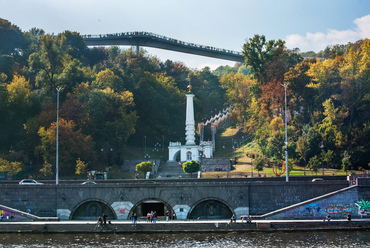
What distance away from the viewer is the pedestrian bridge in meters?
113

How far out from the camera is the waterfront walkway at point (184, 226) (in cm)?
4341

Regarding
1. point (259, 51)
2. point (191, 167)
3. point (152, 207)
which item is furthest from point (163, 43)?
point (152, 207)

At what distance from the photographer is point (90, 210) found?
50688mm

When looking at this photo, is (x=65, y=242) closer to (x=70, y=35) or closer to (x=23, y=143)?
(x=23, y=143)

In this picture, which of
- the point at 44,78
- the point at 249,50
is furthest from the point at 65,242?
the point at 249,50

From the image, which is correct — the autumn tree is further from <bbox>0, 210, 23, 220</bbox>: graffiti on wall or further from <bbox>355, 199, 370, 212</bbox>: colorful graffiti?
<bbox>355, 199, 370, 212</bbox>: colorful graffiti

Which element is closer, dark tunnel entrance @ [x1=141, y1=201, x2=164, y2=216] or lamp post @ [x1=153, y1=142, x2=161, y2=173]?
dark tunnel entrance @ [x1=141, y1=201, x2=164, y2=216]

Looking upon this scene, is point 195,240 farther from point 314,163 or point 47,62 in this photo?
point 47,62

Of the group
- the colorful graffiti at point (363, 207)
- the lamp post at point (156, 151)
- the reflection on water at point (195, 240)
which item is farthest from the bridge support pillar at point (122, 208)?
the lamp post at point (156, 151)

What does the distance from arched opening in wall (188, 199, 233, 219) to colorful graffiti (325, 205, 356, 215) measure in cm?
900

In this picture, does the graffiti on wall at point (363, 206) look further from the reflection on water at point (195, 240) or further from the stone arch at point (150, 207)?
the stone arch at point (150, 207)

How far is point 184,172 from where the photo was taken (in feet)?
253

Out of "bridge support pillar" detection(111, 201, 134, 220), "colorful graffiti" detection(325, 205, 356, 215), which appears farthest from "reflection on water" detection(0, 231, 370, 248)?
"bridge support pillar" detection(111, 201, 134, 220)

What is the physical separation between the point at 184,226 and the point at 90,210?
36.2ft
